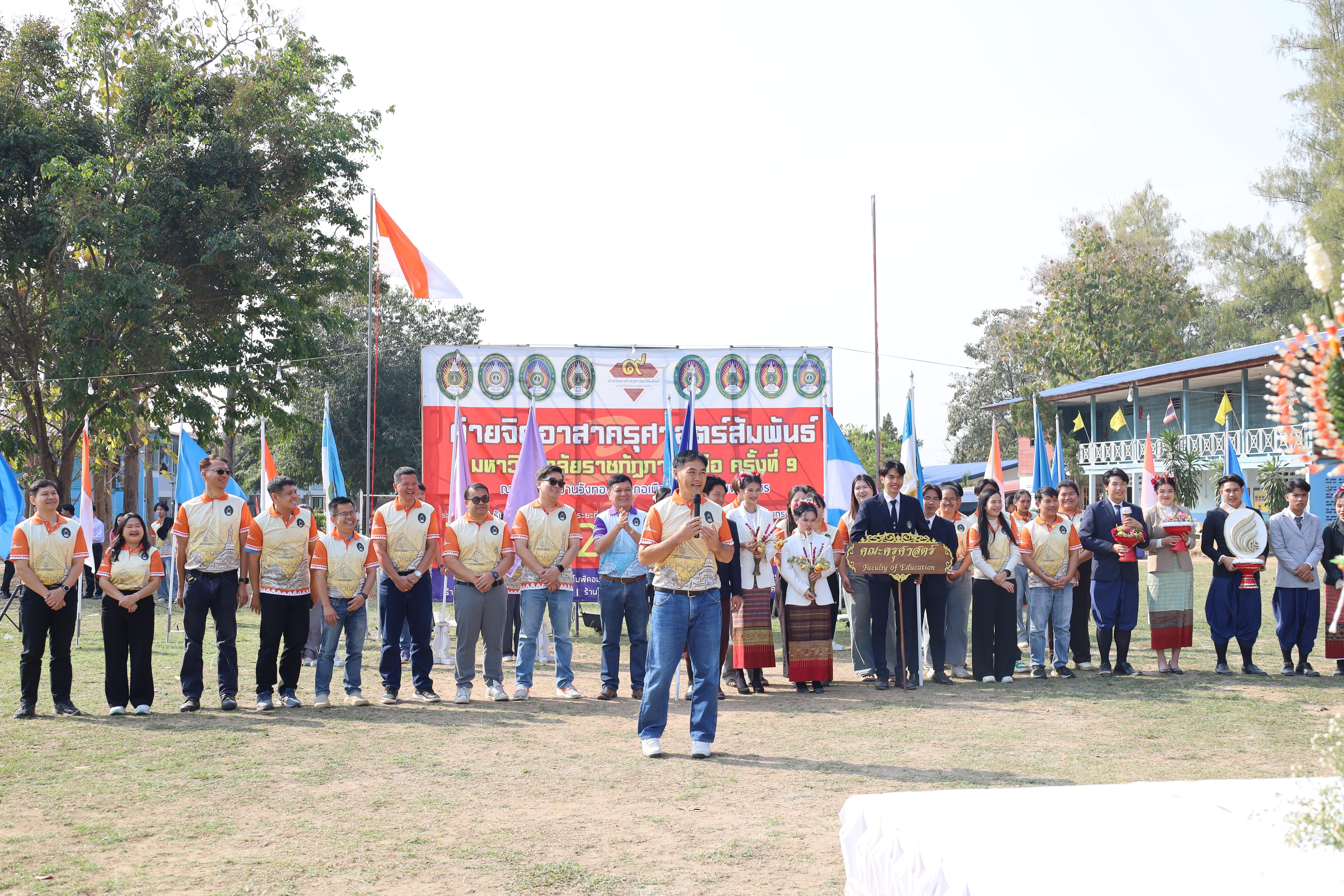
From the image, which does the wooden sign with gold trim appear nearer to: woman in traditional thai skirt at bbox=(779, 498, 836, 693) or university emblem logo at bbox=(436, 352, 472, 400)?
woman in traditional thai skirt at bbox=(779, 498, 836, 693)

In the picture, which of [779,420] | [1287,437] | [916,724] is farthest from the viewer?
[779,420]

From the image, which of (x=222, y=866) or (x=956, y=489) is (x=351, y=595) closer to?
(x=222, y=866)

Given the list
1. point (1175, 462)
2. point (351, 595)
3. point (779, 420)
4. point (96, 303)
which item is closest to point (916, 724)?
point (351, 595)

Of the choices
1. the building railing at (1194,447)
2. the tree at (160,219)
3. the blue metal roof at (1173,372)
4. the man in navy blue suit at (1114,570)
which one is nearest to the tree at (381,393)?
the tree at (160,219)

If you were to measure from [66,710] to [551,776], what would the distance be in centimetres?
420

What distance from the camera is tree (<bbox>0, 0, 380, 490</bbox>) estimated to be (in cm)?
1839

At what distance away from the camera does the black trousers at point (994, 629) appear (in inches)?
376

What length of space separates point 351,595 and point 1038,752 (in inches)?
208

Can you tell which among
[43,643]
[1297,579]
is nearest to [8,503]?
[43,643]

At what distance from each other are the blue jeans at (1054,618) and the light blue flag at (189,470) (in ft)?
29.3

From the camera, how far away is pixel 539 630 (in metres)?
9.23

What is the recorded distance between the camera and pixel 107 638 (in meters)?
7.88

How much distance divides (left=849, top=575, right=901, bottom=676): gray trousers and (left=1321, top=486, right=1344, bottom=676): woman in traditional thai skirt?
3576 millimetres

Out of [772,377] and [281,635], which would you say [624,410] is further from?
[281,635]
